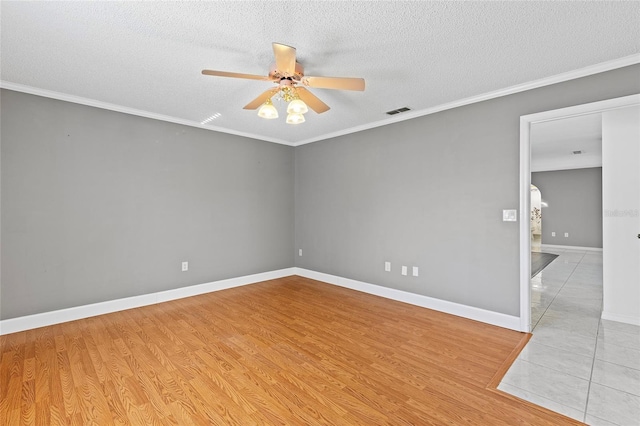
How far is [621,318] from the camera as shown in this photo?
128 inches

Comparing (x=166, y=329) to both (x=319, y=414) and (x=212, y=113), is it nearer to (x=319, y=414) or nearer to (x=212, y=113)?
(x=319, y=414)

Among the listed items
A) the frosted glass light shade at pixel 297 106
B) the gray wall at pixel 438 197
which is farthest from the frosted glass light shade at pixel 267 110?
the gray wall at pixel 438 197

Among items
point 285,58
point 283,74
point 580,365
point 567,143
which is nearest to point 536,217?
point 567,143

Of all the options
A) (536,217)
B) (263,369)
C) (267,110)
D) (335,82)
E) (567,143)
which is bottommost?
(263,369)

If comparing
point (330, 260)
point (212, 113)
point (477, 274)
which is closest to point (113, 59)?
point (212, 113)

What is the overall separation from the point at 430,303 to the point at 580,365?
1520mm

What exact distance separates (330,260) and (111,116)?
3.68 metres

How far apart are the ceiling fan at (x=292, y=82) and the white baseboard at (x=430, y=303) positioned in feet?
8.78

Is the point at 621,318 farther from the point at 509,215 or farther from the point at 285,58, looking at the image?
the point at 285,58

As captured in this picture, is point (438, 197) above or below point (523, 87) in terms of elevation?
below

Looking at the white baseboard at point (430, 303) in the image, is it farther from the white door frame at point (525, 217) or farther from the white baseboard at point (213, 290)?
the white door frame at point (525, 217)

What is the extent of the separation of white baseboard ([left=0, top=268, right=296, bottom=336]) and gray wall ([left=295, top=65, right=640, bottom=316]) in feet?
5.23

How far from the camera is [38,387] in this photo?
2062mm

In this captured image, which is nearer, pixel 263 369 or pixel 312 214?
pixel 263 369
